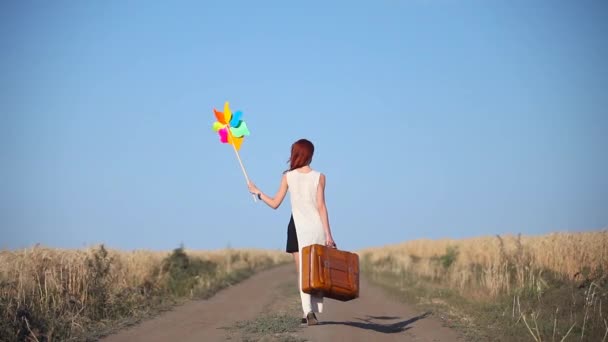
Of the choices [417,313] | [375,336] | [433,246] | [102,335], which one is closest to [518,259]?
[417,313]

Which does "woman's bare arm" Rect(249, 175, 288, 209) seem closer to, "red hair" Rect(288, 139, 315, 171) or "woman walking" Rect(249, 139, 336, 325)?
"woman walking" Rect(249, 139, 336, 325)

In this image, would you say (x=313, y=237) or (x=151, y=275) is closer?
(x=313, y=237)

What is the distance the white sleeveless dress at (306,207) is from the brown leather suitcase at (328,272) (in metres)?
0.34

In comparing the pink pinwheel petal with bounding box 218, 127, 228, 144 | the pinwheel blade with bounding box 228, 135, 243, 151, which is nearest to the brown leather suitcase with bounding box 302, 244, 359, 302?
the pinwheel blade with bounding box 228, 135, 243, 151

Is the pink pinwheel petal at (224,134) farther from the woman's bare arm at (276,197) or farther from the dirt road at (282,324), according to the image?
the dirt road at (282,324)

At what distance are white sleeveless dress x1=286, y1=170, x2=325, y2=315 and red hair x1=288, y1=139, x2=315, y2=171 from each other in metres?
0.14

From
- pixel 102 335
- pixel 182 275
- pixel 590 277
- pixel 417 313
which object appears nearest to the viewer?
pixel 102 335

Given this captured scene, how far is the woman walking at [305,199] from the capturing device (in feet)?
32.4

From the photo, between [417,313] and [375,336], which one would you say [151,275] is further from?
[375,336]

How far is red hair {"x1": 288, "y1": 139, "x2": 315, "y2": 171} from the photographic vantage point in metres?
9.95

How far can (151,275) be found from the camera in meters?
20.4

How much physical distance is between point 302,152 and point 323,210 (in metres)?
0.90

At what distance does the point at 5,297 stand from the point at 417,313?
8033mm

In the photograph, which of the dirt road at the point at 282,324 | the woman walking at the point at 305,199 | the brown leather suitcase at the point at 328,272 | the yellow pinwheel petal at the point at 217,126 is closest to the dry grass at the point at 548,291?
the dirt road at the point at 282,324
